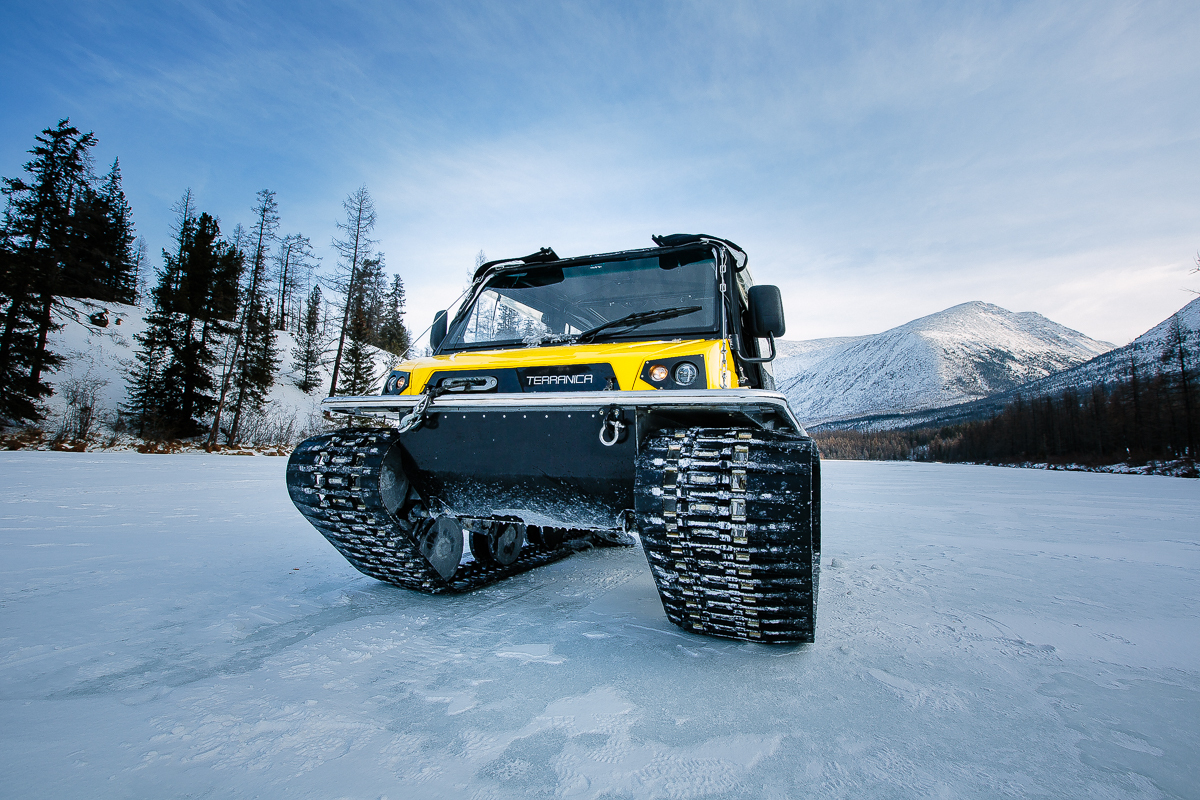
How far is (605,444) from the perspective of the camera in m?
2.59

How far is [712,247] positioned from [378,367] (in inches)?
1422

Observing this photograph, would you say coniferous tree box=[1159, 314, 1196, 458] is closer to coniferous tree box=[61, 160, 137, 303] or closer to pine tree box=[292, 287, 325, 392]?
pine tree box=[292, 287, 325, 392]

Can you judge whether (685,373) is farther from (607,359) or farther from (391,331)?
(391,331)

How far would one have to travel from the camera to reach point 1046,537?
6297 millimetres

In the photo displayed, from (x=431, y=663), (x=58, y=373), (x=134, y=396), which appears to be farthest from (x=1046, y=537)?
(x=58, y=373)

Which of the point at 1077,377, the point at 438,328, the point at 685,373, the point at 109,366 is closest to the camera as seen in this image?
the point at 685,373

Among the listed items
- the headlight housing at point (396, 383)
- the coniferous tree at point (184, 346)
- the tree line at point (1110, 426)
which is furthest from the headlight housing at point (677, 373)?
the tree line at point (1110, 426)

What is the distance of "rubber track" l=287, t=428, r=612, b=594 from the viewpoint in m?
2.96

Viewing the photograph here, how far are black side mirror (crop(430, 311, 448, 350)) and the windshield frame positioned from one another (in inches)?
2.6

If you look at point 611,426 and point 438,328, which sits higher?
point 438,328

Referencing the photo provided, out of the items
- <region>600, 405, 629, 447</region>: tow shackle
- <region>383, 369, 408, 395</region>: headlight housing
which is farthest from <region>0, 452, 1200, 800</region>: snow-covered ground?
<region>383, 369, 408, 395</region>: headlight housing

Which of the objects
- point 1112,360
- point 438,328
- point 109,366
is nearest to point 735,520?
point 438,328

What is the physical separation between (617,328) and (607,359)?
→ 0.51m

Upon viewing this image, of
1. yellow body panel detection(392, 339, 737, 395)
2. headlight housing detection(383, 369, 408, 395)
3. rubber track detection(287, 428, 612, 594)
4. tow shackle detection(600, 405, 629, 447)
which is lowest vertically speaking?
A: rubber track detection(287, 428, 612, 594)
